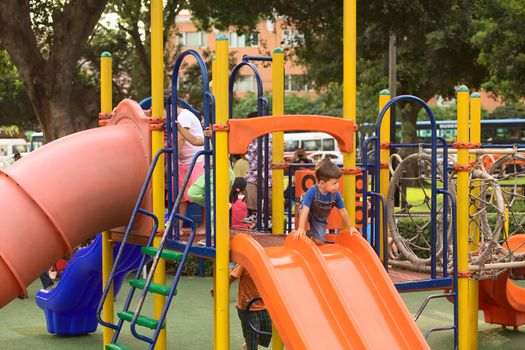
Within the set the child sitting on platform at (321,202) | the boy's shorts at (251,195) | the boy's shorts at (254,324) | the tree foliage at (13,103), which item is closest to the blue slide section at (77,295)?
the boy's shorts at (254,324)

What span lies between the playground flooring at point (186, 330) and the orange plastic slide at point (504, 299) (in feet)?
0.65

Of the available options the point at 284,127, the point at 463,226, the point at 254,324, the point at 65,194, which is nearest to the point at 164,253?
the point at 65,194

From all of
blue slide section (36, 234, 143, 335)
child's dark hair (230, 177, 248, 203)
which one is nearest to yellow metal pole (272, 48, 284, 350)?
blue slide section (36, 234, 143, 335)

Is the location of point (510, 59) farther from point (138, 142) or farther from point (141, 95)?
point (138, 142)

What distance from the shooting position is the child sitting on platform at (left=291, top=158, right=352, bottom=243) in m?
7.12

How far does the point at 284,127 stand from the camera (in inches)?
278

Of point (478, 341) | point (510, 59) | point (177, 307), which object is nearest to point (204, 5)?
point (510, 59)

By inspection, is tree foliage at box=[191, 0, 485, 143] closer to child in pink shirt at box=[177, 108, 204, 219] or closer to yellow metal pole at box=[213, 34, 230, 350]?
child in pink shirt at box=[177, 108, 204, 219]

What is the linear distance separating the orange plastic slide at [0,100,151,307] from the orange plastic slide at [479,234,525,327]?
4.16 meters

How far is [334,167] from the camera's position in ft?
23.4

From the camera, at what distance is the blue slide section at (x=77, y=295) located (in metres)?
10.1

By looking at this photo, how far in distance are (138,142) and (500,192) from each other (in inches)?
123

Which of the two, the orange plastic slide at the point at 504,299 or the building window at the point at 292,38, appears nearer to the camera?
the orange plastic slide at the point at 504,299

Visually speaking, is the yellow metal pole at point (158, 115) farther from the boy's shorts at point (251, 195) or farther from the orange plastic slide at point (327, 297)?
the boy's shorts at point (251, 195)
